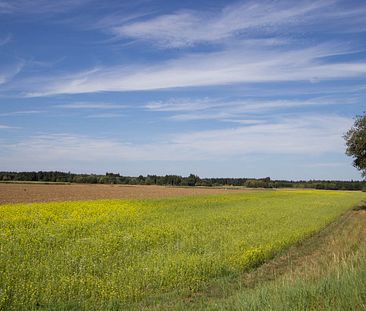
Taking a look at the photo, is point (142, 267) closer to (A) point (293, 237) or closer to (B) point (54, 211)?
(A) point (293, 237)

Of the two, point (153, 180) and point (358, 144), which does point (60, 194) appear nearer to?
point (358, 144)

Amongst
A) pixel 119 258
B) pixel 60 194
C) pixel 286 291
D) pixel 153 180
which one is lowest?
pixel 119 258

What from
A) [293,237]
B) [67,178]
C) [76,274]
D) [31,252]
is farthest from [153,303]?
[67,178]

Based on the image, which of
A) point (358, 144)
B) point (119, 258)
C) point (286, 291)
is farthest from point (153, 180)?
point (286, 291)

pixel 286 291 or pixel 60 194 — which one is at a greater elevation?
pixel 60 194

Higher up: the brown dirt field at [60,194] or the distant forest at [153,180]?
the distant forest at [153,180]

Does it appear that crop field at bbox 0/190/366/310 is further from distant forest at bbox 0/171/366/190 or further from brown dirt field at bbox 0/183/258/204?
distant forest at bbox 0/171/366/190

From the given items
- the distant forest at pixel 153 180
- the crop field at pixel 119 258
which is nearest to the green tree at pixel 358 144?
the crop field at pixel 119 258

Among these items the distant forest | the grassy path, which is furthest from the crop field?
the distant forest

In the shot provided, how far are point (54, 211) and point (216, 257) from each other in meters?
16.4

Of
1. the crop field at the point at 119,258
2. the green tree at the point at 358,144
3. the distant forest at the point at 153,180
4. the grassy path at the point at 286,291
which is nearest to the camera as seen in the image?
the grassy path at the point at 286,291

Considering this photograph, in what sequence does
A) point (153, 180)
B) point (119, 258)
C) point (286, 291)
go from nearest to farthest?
point (286, 291) → point (119, 258) → point (153, 180)

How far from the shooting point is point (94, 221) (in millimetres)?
22391

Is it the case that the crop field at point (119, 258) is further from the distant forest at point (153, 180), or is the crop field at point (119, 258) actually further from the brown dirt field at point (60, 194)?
the distant forest at point (153, 180)
